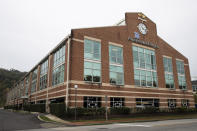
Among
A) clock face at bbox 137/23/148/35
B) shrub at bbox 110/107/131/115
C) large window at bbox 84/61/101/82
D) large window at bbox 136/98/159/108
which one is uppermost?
clock face at bbox 137/23/148/35

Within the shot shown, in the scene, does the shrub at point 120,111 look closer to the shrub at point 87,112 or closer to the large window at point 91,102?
the shrub at point 87,112

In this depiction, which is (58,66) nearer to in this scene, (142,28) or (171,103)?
(142,28)

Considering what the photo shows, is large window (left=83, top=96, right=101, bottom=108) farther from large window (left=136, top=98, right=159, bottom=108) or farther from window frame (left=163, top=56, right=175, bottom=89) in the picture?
window frame (left=163, top=56, right=175, bottom=89)

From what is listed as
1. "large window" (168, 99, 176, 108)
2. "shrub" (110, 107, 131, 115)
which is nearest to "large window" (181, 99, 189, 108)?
"large window" (168, 99, 176, 108)

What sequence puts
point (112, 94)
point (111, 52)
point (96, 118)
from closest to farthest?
point (96, 118) → point (112, 94) → point (111, 52)

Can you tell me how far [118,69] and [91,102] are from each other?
305 inches

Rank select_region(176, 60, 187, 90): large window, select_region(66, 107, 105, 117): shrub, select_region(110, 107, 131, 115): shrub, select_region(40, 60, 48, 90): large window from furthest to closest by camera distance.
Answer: select_region(176, 60, 187, 90): large window
select_region(40, 60, 48, 90): large window
select_region(110, 107, 131, 115): shrub
select_region(66, 107, 105, 117): shrub

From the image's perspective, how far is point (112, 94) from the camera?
27859 mm

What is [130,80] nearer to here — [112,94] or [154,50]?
[112,94]

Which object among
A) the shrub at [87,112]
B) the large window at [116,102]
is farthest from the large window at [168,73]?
the shrub at [87,112]

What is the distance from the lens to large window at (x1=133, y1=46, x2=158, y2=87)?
107 ft

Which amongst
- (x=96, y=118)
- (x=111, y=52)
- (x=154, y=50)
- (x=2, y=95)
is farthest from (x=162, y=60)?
(x=2, y=95)

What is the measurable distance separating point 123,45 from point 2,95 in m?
105

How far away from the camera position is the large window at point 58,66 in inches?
1110
